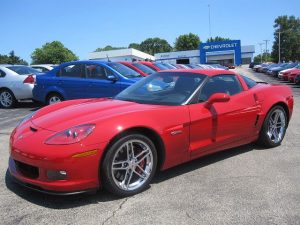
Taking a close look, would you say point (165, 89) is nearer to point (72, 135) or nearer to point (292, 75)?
point (72, 135)

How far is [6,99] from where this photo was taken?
40.1 ft

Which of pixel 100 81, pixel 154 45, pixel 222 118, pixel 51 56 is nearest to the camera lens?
pixel 222 118

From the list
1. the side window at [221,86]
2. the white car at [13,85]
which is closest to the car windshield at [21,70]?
the white car at [13,85]

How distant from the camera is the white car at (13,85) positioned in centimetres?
1190

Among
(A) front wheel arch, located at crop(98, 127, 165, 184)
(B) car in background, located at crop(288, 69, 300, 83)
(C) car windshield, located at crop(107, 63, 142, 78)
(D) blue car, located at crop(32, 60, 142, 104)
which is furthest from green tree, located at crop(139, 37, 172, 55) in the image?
(A) front wheel arch, located at crop(98, 127, 165, 184)

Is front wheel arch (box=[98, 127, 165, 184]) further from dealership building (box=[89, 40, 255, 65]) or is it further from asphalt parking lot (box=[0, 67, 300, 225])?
dealership building (box=[89, 40, 255, 65])

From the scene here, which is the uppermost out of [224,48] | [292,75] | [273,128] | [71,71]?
[224,48]

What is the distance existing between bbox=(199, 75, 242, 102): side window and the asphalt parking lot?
3.07 ft

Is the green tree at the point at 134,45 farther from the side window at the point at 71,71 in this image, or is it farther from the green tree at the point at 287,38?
the side window at the point at 71,71

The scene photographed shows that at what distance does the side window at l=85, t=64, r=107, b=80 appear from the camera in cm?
1003

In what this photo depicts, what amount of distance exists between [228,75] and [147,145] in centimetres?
202

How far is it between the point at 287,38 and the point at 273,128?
109m

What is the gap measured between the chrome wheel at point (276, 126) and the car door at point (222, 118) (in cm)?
47

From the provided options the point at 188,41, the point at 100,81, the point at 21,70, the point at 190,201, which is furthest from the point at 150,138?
the point at 188,41
